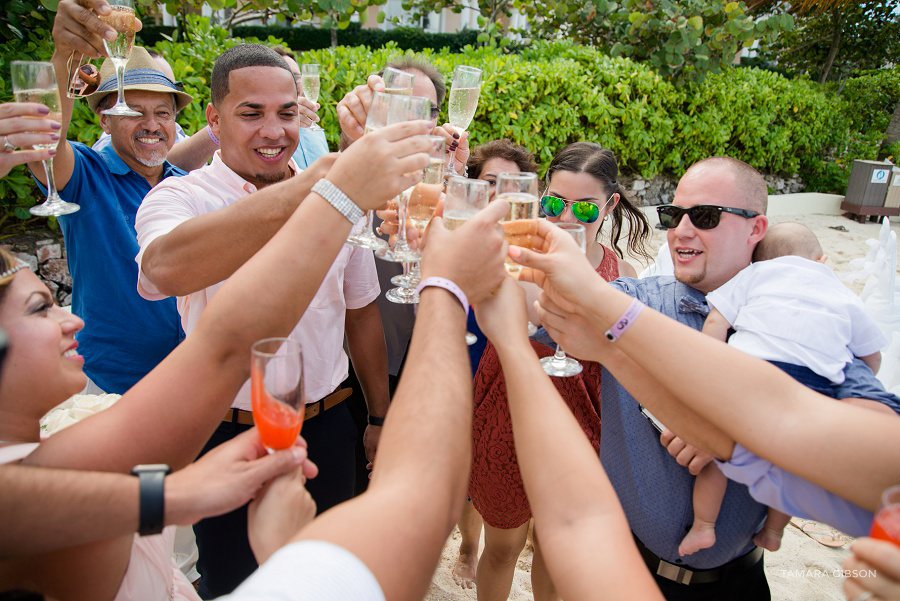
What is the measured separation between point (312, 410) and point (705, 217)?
2008 millimetres

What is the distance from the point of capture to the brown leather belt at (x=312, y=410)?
2.74 meters

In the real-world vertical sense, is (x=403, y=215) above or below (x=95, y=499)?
above

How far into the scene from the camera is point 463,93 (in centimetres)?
288

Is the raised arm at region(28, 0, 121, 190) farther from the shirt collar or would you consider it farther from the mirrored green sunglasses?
the mirrored green sunglasses

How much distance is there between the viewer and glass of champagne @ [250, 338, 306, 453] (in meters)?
1.47

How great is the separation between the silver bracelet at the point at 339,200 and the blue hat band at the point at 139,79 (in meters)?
3.01

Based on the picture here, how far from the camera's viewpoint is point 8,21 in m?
5.08

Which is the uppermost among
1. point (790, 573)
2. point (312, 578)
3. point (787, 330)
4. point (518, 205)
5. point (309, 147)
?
point (518, 205)

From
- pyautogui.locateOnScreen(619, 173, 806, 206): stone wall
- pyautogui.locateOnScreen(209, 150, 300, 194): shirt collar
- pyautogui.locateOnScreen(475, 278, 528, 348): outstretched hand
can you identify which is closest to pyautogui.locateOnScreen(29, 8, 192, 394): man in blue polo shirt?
pyautogui.locateOnScreen(209, 150, 300, 194): shirt collar

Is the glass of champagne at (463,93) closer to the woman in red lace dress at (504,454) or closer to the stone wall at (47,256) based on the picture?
the woman in red lace dress at (504,454)

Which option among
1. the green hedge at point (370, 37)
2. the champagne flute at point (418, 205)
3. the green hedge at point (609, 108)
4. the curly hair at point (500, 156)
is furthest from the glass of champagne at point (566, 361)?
the green hedge at point (370, 37)

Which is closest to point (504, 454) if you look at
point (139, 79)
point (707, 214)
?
point (707, 214)

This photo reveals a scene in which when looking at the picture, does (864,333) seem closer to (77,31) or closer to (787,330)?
(787,330)

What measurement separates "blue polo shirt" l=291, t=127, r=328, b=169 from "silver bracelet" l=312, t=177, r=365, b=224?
2721 millimetres
